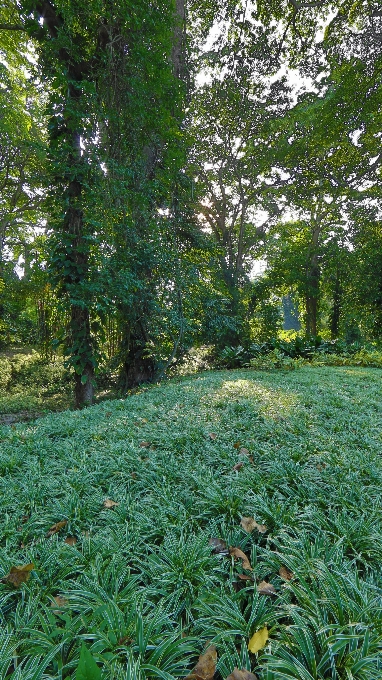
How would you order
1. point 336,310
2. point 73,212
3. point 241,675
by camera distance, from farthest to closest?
point 336,310 < point 73,212 < point 241,675

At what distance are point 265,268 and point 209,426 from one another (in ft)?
51.0

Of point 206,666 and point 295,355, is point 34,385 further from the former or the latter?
point 206,666

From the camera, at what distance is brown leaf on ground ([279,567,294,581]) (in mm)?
1149

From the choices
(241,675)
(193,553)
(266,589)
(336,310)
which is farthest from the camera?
(336,310)

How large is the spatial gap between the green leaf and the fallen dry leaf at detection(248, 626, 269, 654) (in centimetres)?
45

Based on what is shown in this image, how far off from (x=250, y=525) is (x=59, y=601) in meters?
0.76

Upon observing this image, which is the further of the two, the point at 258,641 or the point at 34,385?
the point at 34,385

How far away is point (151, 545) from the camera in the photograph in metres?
1.34

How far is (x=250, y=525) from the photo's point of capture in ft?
4.66

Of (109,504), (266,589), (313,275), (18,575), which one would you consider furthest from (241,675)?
(313,275)

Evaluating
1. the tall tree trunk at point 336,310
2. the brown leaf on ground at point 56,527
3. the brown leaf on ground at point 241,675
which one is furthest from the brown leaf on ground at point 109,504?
the tall tree trunk at point 336,310

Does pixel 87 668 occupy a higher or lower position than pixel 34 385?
higher

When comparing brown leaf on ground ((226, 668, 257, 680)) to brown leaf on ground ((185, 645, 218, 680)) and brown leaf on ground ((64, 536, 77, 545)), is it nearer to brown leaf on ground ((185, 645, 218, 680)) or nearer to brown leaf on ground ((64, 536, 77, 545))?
brown leaf on ground ((185, 645, 218, 680))

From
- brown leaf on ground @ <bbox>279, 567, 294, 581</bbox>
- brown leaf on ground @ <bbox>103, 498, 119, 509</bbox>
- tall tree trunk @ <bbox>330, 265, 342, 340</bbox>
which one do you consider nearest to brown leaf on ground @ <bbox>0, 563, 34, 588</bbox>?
brown leaf on ground @ <bbox>103, 498, 119, 509</bbox>
